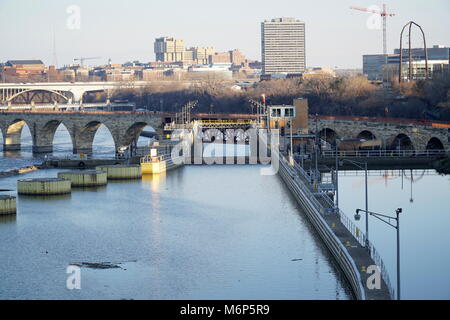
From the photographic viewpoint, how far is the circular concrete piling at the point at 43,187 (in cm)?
4681

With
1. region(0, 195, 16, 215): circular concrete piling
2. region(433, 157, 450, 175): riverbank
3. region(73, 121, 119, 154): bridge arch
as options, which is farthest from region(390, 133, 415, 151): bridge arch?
region(0, 195, 16, 215): circular concrete piling

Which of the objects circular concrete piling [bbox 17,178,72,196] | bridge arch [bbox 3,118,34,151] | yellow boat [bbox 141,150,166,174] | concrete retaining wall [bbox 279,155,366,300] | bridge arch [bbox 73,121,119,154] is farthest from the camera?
bridge arch [bbox 3,118,34,151]

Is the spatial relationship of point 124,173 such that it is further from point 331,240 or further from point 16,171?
point 331,240

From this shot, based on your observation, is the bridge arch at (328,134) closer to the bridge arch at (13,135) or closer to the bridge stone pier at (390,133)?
the bridge stone pier at (390,133)

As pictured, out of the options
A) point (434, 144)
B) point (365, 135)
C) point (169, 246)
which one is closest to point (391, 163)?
point (434, 144)

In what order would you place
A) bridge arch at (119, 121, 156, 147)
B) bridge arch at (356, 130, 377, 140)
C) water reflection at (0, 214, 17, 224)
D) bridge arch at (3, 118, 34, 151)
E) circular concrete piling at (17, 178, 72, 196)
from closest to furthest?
1. water reflection at (0, 214, 17, 224)
2. circular concrete piling at (17, 178, 72, 196)
3. bridge arch at (356, 130, 377, 140)
4. bridge arch at (119, 121, 156, 147)
5. bridge arch at (3, 118, 34, 151)

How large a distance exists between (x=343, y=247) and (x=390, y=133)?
3836 cm

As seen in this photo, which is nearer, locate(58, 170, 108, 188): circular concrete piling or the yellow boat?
locate(58, 170, 108, 188): circular concrete piling

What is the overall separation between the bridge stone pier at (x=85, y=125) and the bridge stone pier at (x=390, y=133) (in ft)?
51.8

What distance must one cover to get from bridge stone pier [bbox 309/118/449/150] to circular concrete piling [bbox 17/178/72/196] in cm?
2347

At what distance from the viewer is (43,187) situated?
154 ft

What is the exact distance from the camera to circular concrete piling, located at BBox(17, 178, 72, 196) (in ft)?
154

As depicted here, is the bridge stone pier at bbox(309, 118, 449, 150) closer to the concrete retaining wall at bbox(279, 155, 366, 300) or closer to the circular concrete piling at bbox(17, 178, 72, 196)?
the concrete retaining wall at bbox(279, 155, 366, 300)
